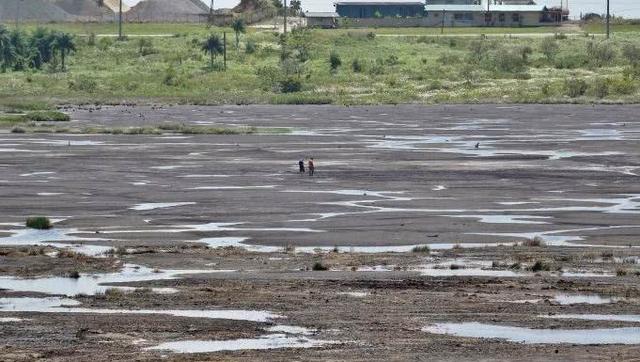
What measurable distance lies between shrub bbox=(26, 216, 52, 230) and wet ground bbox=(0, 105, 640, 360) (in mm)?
383

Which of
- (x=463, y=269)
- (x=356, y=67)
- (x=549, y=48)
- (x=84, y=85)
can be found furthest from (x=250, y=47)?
(x=463, y=269)

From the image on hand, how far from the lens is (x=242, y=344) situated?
2767 centimetres

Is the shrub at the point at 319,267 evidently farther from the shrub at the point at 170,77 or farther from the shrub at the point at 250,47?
the shrub at the point at 250,47

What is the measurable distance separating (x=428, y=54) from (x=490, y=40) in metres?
9.38

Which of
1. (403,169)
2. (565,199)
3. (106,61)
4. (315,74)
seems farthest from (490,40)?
(565,199)

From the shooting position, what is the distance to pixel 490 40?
170 metres

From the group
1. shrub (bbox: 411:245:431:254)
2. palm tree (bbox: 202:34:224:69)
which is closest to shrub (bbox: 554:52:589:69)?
palm tree (bbox: 202:34:224:69)

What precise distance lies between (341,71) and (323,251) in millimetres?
112654

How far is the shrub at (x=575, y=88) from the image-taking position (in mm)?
132750

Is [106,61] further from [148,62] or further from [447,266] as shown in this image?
[447,266]

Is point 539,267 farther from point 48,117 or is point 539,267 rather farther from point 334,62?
point 334,62

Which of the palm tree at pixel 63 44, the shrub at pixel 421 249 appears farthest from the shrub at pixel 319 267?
the palm tree at pixel 63 44

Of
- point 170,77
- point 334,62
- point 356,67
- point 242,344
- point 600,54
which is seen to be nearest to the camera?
point 242,344

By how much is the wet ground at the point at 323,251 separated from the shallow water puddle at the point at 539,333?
0.05 metres
